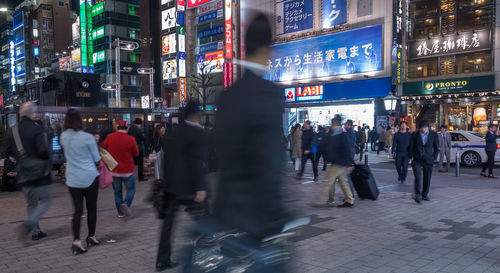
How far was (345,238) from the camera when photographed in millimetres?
5707

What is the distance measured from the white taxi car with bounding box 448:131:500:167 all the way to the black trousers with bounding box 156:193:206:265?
46.7 ft

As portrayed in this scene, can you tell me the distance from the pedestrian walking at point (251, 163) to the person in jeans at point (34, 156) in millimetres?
4238

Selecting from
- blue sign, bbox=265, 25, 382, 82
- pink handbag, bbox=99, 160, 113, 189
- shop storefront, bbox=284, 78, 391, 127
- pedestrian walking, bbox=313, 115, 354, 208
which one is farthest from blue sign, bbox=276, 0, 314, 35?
pink handbag, bbox=99, 160, 113, 189

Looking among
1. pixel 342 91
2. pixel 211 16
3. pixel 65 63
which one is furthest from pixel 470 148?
pixel 65 63

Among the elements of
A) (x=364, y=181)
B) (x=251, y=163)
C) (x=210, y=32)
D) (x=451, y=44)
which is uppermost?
(x=210, y=32)

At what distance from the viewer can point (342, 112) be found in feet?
96.1

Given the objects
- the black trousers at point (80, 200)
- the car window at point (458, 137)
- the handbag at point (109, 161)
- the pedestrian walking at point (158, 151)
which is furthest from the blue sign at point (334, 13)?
the black trousers at point (80, 200)

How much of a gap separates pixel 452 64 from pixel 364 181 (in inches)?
806

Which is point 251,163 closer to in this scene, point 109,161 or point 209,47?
point 109,161

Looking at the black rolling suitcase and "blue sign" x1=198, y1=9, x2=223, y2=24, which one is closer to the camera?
the black rolling suitcase

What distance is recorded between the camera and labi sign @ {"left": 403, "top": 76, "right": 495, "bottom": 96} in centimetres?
2310

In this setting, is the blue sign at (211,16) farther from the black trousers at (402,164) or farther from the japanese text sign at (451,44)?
the black trousers at (402,164)

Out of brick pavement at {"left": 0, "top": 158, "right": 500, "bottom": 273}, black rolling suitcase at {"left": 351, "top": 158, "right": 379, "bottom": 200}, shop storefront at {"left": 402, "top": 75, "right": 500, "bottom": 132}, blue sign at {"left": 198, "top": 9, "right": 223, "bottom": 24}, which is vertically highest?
blue sign at {"left": 198, "top": 9, "right": 223, "bottom": 24}

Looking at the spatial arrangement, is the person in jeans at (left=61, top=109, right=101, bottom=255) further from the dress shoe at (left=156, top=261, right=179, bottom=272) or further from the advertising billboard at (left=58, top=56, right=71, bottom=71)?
the advertising billboard at (left=58, top=56, right=71, bottom=71)
